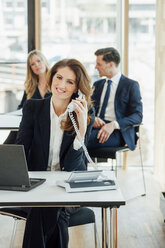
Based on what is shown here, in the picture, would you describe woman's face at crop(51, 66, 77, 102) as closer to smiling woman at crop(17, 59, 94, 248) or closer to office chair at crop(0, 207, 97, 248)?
smiling woman at crop(17, 59, 94, 248)

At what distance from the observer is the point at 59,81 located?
2557mm

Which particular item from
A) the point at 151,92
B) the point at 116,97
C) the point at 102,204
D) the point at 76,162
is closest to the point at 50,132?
the point at 76,162

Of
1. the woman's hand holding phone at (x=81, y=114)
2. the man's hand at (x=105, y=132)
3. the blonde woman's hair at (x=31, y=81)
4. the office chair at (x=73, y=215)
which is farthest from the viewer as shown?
the blonde woman's hair at (x=31, y=81)

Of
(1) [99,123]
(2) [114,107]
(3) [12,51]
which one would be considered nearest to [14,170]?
(1) [99,123]

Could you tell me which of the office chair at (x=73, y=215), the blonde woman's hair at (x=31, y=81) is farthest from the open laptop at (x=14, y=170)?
the blonde woman's hair at (x=31, y=81)

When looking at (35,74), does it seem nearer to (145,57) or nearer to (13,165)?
(145,57)

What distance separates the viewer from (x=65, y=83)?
8.31 ft

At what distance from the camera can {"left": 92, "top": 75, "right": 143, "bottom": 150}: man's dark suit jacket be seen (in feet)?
12.9

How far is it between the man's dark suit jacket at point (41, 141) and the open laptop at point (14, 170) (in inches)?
18.2

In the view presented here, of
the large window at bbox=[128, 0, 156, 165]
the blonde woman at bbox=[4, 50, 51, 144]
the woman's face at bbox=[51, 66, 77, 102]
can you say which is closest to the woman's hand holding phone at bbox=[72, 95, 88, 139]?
the woman's face at bbox=[51, 66, 77, 102]

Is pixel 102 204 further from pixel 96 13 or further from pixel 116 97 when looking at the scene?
pixel 96 13

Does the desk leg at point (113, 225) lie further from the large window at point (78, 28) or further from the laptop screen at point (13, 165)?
the large window at point (78, 28)

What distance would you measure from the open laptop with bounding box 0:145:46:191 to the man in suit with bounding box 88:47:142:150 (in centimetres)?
204

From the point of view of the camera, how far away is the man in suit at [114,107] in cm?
391
